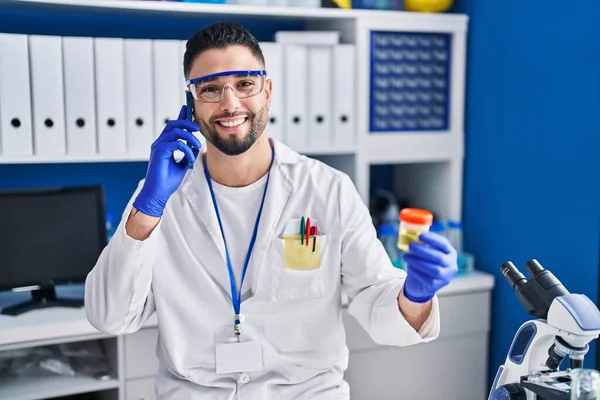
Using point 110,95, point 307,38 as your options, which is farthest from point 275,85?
point 110,95

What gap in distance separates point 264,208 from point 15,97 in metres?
0.86

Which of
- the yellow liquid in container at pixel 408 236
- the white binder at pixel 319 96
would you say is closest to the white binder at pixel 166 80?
the white binder at pixel 319 96

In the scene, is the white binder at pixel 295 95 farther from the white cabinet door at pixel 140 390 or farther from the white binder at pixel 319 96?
the white cabinet door at pixel 140 390

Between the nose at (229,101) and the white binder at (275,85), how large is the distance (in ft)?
2.10

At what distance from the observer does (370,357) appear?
2.35 metres

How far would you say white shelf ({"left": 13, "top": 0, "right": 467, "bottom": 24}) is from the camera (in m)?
2.15

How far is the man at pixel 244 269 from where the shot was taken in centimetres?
165

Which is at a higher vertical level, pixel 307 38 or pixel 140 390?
pixel 307 38

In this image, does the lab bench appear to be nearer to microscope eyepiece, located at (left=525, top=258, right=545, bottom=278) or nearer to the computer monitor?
the computer monitor

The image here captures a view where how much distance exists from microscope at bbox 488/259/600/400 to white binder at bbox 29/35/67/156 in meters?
1.42

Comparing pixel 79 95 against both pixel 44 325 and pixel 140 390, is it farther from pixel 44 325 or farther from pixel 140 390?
pixel 140 390

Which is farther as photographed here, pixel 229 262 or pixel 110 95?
pixel 110 95

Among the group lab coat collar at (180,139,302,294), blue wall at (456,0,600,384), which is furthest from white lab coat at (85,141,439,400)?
blue wall at (456,0,600,384)

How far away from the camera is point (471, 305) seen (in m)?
2.46
